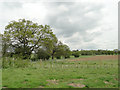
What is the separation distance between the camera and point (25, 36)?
2947 centimetres

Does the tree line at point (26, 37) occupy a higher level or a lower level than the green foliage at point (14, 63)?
higher

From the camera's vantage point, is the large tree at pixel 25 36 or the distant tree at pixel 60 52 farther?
the distant tree at pixel 60 52

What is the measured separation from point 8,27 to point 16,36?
4089mm

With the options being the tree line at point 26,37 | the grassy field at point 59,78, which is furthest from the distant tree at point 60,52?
the grassy field at point 59,78

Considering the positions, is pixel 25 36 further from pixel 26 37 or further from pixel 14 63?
pixel 14 63

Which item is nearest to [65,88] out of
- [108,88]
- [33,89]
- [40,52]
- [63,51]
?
[33,89]

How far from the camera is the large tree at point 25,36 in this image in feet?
95.4

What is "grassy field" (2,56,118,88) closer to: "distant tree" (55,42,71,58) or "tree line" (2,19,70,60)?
"tree line" (2,19,70,60)

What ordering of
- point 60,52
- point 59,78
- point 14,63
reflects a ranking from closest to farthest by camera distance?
point 59,78, point 14,63, point 60,52

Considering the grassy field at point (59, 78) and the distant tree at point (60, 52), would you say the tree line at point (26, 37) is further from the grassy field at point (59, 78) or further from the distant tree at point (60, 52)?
the grassy field at point (59, 78)

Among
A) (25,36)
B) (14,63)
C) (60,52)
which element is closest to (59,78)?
(14,63)

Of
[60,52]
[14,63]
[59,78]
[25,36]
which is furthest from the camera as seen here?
[60,52]

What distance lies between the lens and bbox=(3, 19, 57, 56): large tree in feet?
95.4

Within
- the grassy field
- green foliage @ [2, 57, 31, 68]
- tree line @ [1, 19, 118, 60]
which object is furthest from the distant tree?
green foliage @ [2, 57, 31, 68]
